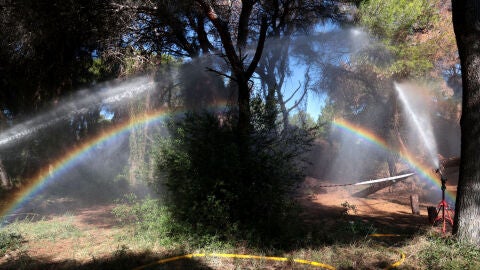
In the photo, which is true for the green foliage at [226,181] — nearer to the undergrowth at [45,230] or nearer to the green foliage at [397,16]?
the undergrowth at [45,230]

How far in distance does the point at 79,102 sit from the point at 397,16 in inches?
518

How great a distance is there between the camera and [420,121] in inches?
703

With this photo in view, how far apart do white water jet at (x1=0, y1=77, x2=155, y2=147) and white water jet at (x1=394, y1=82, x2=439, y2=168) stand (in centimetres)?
1132

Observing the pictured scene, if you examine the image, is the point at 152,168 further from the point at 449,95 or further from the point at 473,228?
the point at 449,95

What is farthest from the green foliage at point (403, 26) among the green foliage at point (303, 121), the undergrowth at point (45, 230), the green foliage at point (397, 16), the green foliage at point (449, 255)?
the undergrowth at point (45, 230)

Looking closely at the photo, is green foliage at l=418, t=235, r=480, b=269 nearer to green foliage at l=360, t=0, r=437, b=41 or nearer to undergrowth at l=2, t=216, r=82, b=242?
undergrowth at l=2, t=216, r=82, b=242

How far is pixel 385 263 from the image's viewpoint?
13.8 ft

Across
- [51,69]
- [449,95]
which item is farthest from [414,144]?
[51,69]

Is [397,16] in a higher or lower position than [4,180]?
higher

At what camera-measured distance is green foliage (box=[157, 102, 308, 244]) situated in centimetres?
538

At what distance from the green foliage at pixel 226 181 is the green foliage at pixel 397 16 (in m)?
9.07

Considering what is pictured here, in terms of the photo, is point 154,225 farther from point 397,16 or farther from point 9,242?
point 397,16

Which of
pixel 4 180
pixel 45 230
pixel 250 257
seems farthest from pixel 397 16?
pixel 4 180

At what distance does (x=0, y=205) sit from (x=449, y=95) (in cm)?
2077
